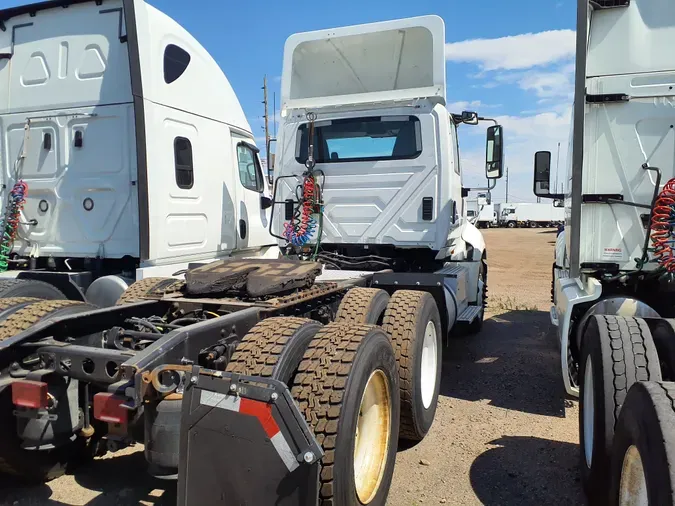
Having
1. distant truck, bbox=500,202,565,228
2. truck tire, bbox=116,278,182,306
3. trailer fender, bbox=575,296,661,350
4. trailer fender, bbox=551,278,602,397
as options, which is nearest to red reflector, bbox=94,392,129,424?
truck tire, bbox=116,278,182,306

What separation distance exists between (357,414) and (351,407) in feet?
0.26

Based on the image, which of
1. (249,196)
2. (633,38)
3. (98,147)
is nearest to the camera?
(633,38)

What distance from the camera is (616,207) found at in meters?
4.56

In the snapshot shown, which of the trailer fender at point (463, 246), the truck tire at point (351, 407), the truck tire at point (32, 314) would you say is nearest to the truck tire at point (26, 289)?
the truck tire at point (32, 314)

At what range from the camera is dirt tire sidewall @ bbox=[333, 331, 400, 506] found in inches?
92.2

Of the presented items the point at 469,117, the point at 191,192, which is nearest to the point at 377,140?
the point at 469,117

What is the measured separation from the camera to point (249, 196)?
7.54 m

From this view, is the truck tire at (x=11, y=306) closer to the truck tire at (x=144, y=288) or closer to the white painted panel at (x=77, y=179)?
the truck tire at (x=144, y=288)

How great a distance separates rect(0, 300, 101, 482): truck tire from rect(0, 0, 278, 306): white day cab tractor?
2094mm

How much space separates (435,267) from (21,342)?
14.5 feet

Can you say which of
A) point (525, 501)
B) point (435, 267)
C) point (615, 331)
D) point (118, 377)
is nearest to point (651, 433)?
point (615, 331)

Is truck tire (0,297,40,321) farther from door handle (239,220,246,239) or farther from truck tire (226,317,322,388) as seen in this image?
door handle (239,220,246,239)

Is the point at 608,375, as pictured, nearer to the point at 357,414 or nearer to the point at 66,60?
the point at 357,414

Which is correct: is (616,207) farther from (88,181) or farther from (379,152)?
(88,181)
